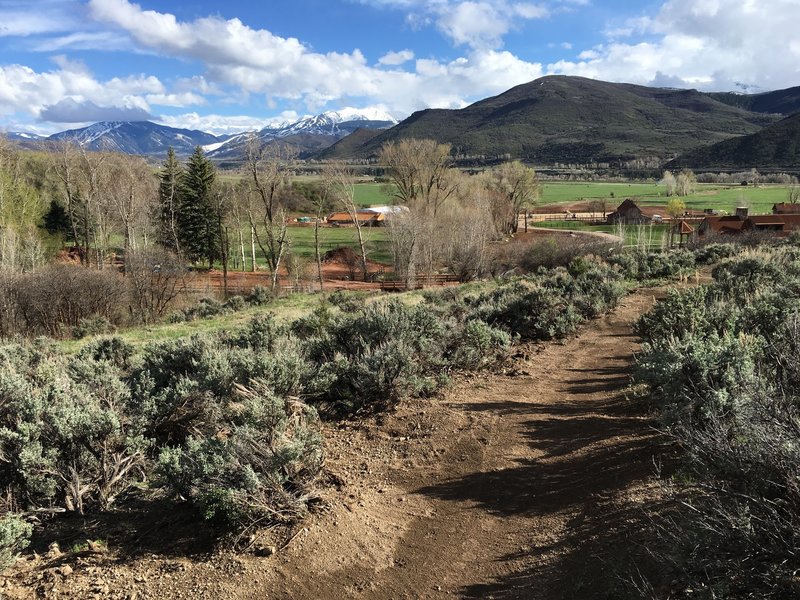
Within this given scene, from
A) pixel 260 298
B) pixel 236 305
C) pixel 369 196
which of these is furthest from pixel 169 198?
pixel 369 196

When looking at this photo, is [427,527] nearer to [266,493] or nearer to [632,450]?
[266,493]

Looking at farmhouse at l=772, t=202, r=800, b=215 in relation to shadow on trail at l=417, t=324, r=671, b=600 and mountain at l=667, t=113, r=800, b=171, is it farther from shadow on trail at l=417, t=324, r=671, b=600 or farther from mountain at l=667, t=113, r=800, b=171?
mountain at l=667, t=113, r=800, b=171

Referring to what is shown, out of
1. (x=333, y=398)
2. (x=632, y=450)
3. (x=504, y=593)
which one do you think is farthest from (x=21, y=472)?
(x=632, y=450)

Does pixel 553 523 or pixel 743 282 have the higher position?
pixel 743 282

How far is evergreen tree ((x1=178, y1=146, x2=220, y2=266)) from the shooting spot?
4497 cm

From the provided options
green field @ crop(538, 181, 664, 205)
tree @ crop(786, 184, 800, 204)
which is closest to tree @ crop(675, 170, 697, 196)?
green field @ crop(538, 181, 664, 205)

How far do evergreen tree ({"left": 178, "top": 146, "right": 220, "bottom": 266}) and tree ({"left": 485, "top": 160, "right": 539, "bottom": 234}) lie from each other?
3154cm

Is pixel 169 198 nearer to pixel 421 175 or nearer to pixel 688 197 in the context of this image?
pixel 421 175

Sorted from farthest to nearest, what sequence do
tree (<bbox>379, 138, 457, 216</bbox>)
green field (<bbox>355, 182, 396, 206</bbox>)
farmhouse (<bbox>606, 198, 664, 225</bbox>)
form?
green field (<bbox>355, 182, 396, 206</bbox>) < farmhouse (<bbox>606, 198, 664, 225</bbox>) < tree (<bbox>379, 138, 457, 216</bbox>)

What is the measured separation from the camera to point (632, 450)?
515 cm

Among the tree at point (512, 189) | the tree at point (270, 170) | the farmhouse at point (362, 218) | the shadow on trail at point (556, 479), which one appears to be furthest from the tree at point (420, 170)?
the shadow on trail at point (556, 479)

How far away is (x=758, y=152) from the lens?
399 ft

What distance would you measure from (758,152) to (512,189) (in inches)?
3753

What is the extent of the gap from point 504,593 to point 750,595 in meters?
1.52
